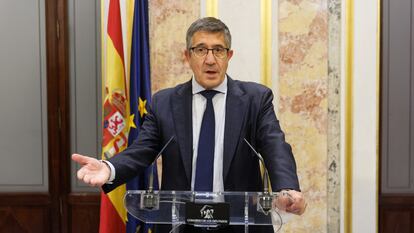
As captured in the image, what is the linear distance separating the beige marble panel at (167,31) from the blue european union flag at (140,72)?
32cm

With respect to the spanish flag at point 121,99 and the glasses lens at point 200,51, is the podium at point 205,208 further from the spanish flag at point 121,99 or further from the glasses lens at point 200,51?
the spanish flag at point 121,99

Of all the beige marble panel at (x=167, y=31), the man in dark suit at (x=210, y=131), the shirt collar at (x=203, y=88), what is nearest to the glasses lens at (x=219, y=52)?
the man in dark suit at (x=210, y=131)

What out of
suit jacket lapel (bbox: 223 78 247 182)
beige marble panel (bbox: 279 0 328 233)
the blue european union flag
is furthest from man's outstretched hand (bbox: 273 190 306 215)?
beige marble panel (bbox: 279 0 328 233)

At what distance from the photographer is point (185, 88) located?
6.40ft

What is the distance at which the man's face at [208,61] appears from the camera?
1.83m

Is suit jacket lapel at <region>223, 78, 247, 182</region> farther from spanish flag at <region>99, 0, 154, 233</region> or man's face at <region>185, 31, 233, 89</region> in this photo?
spanish flag at <region>99, 0, 154, 233</region>

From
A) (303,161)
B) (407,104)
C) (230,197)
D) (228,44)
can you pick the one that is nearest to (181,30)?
(303,161)

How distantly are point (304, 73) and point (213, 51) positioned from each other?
1.63 metres

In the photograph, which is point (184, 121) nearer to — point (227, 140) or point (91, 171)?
point (227, 140)

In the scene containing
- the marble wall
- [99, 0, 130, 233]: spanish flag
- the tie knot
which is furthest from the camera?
the marble wall

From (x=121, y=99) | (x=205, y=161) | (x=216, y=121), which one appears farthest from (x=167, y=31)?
(x=205, y=161)

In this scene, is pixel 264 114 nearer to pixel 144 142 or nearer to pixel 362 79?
pixel 144 142

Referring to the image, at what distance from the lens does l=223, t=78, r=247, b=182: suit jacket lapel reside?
1.77 m

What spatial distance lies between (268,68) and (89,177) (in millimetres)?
2096
